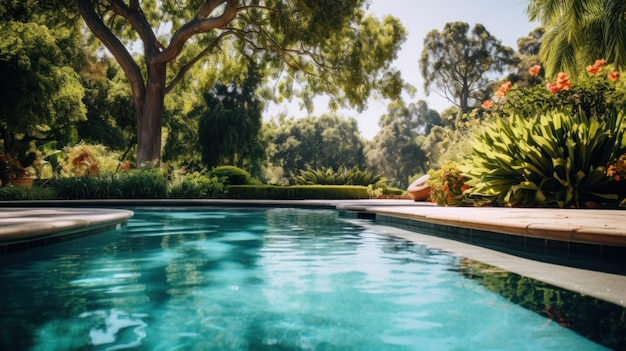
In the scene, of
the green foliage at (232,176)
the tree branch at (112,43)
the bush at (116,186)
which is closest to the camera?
the bush at (116,186)

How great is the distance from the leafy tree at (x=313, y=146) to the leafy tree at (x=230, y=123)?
16.7 metres

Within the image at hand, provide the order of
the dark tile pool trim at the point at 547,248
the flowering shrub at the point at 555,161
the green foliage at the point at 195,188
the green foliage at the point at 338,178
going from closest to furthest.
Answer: the dark tile pool trim at the point at 547,248 → the flowering shrub at the point at 555,161 → the green foliage at the point at 195,188 → the green foliage at the point at 338,178

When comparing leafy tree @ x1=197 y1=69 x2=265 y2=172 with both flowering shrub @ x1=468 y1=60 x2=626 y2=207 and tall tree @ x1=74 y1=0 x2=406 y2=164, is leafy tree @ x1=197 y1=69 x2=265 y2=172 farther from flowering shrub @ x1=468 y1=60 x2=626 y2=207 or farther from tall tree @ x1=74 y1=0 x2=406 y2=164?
flowering shrub @ x1=468 y1=60 x2=626 y2=207

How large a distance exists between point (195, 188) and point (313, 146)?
1352 inches

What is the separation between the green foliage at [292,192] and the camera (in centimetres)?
1683

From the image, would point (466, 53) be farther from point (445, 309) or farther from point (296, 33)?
point (445, 309)

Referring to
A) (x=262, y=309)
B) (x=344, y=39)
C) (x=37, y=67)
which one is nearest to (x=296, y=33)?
(x=344, y=39)

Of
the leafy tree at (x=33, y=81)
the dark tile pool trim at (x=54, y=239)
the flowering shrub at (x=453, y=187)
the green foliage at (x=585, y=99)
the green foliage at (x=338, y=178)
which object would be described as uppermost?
the leafy tree at (x=33, y=81)

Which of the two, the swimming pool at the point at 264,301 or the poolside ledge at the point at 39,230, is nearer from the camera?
the swimming pool at the point at 264,301

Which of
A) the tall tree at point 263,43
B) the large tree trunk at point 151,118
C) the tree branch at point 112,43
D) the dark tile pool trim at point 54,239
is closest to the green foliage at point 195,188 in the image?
the large tree trunk at point 151,118

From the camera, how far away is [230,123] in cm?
2977

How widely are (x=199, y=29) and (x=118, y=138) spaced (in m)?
11.0

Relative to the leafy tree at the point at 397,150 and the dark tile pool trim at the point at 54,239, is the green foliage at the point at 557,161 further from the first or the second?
the leafy tree at the point at 397,150

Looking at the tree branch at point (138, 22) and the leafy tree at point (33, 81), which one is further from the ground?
the tree branch at point (138, 22)
